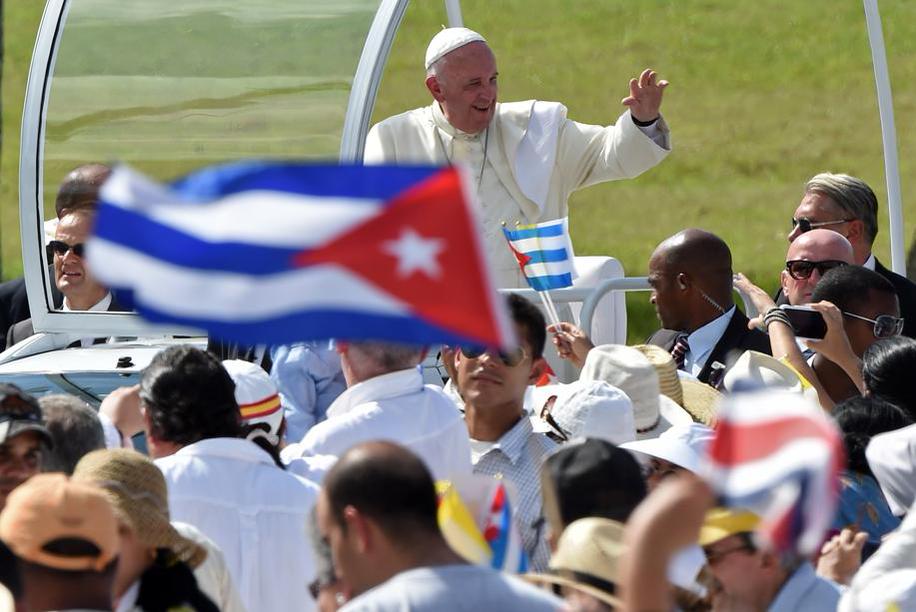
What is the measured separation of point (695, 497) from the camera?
8.23ft

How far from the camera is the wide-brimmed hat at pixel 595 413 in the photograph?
5.20m

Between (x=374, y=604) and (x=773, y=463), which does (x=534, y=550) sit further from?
(x=773, y=463)

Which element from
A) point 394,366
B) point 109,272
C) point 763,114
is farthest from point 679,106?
point 109,272

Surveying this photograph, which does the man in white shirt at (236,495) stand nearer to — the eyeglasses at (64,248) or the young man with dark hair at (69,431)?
the young man with dark hair at (69,431)

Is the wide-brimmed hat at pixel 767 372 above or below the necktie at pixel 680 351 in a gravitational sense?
above

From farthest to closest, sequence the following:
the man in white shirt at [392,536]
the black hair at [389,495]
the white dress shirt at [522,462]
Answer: the white dress shirt at [522,462], the black hair at [389,495], the man in white shirt at [392,536]

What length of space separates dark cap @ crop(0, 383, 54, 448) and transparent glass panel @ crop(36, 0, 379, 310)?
3.69 metres

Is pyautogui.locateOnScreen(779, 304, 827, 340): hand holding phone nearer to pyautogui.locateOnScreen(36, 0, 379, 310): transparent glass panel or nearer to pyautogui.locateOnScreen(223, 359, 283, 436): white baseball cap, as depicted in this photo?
pyautogui.locateOnScreen(223, 359, 283, 436): white baseball cap

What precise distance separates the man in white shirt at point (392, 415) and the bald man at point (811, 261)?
215 cm

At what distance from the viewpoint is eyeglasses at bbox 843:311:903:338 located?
6461mm

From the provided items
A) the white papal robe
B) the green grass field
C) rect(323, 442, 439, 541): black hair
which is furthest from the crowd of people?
the green grass field

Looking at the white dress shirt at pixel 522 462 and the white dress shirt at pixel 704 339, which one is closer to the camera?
the white dress shirt at pixel 522 462

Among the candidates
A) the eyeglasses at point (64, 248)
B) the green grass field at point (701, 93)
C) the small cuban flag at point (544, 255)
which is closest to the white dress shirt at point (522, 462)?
the small cuban flag at point (544, 255)

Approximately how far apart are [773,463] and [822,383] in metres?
4.12
